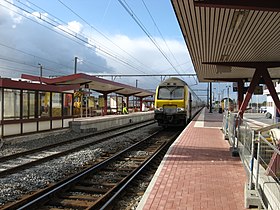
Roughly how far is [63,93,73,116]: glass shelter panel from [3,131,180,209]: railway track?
8.93 metres

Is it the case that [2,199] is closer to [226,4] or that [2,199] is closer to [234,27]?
[226,4]

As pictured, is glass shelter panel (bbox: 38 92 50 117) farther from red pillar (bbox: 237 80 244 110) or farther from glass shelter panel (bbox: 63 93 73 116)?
red pillar (bbox: 237 80 244 110)

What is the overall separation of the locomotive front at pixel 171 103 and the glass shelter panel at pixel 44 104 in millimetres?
7444

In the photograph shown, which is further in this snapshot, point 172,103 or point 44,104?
point 172,103

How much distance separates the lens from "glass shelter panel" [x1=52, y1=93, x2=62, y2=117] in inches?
679

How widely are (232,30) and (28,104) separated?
10007 millimetres

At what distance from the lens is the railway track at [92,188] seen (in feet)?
19.6

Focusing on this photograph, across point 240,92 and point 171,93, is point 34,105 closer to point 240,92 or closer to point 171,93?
point 171,93

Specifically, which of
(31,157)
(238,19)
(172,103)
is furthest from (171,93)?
(238,19)

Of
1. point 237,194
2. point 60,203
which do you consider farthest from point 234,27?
point 60,203

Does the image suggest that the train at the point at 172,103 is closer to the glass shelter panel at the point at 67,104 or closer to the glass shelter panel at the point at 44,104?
the glass shelter panel at the point at 67,104

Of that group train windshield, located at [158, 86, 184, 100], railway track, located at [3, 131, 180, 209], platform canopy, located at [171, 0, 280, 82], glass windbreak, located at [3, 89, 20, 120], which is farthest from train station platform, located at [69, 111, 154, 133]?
railway track, located at [3, 131, 180, 209]

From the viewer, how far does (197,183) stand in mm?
6586

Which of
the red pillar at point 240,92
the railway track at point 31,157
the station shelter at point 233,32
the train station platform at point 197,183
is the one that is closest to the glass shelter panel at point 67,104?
the railway track at point 31,157
